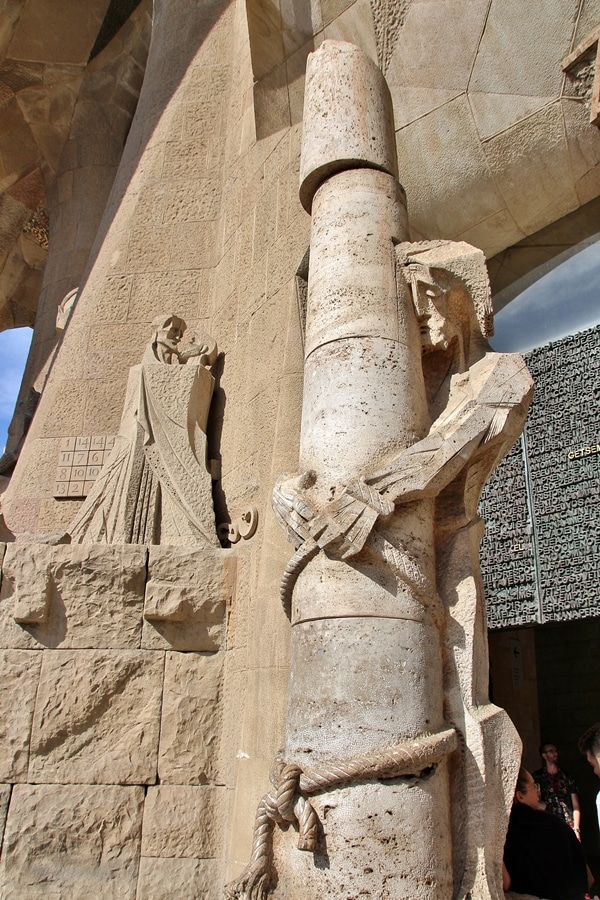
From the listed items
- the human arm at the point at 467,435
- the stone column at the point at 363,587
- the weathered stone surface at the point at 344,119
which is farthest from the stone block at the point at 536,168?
the human arm at the point at 467,435

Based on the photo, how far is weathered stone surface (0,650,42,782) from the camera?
348 cm

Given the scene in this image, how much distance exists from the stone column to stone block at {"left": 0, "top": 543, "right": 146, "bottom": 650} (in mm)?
1304

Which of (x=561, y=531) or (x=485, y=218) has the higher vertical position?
(x=485, y=218)

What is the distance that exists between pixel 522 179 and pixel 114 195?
10.8 ft

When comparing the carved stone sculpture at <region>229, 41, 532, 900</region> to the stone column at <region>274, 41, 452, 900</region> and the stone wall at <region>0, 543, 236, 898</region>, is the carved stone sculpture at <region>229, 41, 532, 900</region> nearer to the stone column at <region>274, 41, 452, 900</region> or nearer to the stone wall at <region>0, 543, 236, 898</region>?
the stone column at <region>274, 41, 452, 900</region>

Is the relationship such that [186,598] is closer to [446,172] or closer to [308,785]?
[308,785]

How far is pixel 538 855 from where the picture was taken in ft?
9.42

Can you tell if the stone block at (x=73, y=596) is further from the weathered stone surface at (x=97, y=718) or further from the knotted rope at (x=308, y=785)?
the knotted rope at (x=308, y=785)

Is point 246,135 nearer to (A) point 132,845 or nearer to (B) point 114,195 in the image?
(B) point 114,195

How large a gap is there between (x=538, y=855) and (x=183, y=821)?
1.50 m

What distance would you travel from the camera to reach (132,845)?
343cm

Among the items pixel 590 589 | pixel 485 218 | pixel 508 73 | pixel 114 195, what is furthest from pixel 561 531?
pixel 114 195

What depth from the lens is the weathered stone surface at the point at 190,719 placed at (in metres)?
3.58

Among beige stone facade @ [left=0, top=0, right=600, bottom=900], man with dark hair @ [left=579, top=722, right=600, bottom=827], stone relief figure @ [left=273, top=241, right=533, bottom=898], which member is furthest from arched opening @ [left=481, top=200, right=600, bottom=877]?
man with dark hair @ [left=579, top=722, right=600, bottom=827]
